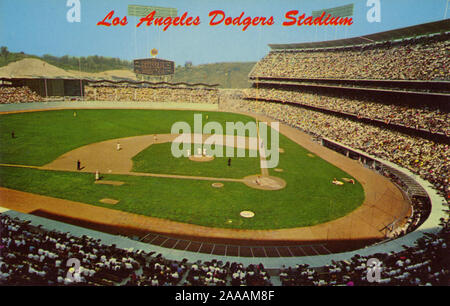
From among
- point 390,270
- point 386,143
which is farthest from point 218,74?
point 390,270

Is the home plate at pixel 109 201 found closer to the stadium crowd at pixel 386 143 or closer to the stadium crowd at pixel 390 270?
the stadium crowd at pixel 390 270

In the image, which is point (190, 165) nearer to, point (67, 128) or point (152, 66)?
point (67, 128)

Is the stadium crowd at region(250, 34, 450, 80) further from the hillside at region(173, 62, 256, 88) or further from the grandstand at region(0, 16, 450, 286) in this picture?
the hillside at region(173, 62, 256, 88)

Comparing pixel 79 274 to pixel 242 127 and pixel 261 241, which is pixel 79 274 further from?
pixel 242 127

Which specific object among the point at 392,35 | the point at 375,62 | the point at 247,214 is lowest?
the point at 247,214

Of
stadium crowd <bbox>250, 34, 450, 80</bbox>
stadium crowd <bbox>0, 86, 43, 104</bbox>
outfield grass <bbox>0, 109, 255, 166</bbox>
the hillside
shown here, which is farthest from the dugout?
the hillside

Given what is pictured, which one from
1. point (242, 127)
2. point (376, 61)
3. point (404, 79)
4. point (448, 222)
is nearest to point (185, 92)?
point (242, 127)
